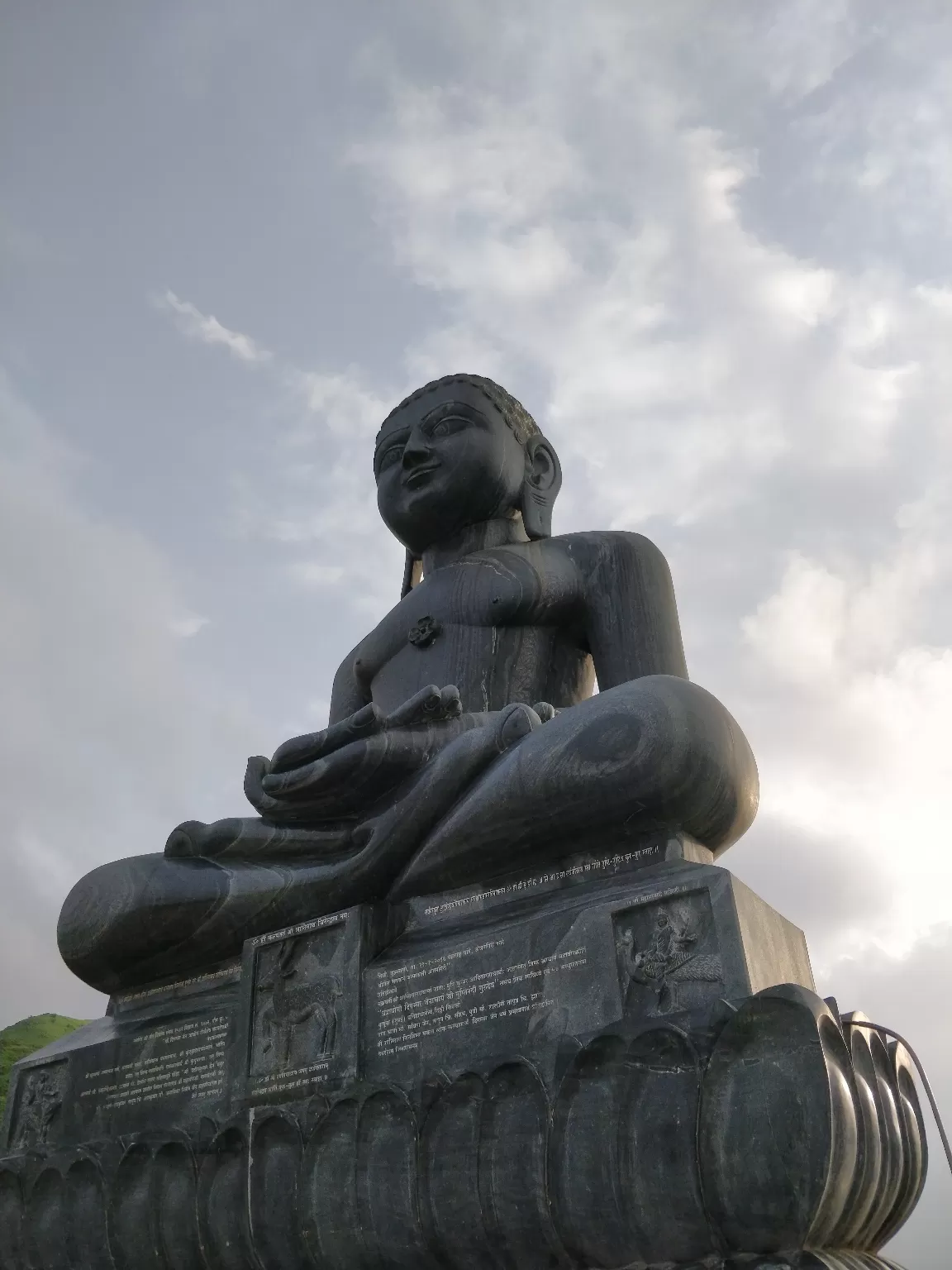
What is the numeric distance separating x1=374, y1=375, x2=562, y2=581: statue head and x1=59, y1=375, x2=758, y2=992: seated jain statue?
14 mm

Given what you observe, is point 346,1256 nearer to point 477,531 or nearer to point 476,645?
point 476,645

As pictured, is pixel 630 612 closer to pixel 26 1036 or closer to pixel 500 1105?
pixel 500 1105

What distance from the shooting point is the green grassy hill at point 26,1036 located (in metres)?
8.53

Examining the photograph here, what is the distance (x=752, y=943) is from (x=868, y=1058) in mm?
539

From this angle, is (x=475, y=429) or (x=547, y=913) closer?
(x=547, y=913)

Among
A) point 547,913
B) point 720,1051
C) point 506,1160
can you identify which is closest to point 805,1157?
point 720,1051

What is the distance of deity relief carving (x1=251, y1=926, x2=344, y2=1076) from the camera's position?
492cm

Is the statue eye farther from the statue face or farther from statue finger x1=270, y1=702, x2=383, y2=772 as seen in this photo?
statue finger x1=270, y1=702, x2=383, y2=772

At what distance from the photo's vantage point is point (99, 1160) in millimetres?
4988

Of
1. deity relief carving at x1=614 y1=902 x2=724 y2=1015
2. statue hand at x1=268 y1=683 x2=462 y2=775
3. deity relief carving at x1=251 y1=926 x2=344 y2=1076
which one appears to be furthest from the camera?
statue hand at x1=268 y1=683 x2=462 y2=775

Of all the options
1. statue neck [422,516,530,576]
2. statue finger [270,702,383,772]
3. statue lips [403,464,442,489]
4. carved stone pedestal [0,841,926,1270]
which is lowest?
carved stone pedestal [0,841,926,1270]

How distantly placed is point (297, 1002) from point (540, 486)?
4.04 meters

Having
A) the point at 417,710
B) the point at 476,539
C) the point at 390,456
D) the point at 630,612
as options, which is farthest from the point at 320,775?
the point at 390,456

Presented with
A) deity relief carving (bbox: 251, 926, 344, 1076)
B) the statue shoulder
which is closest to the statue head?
the statue shoulder
